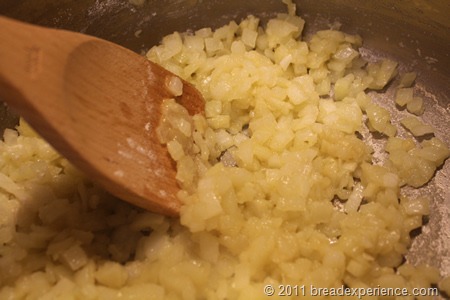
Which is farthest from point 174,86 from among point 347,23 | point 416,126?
point 416,126

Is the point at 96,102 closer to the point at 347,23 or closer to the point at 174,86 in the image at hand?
the point at 174,86

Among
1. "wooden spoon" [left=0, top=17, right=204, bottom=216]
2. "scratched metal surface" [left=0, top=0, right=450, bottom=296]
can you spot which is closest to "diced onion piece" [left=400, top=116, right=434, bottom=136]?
"scratched metal surface" [left=0, top=0, right=450, bottom=296]

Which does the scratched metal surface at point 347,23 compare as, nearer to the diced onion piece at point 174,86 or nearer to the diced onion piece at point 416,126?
the diced onion piece at point 416,126

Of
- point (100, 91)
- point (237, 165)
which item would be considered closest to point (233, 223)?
point (237, 165)

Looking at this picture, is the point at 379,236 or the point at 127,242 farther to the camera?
the point at 127,242

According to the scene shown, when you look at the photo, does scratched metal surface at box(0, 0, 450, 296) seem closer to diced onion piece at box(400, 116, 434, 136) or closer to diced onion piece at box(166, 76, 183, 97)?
diced onion piece at box(400, 116, 434, 136)

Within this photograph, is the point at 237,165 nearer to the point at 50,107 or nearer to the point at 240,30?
the point at 240,30

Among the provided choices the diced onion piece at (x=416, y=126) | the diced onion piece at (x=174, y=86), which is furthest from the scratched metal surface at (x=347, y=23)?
the diced onion piece at (x=174, y=86)
